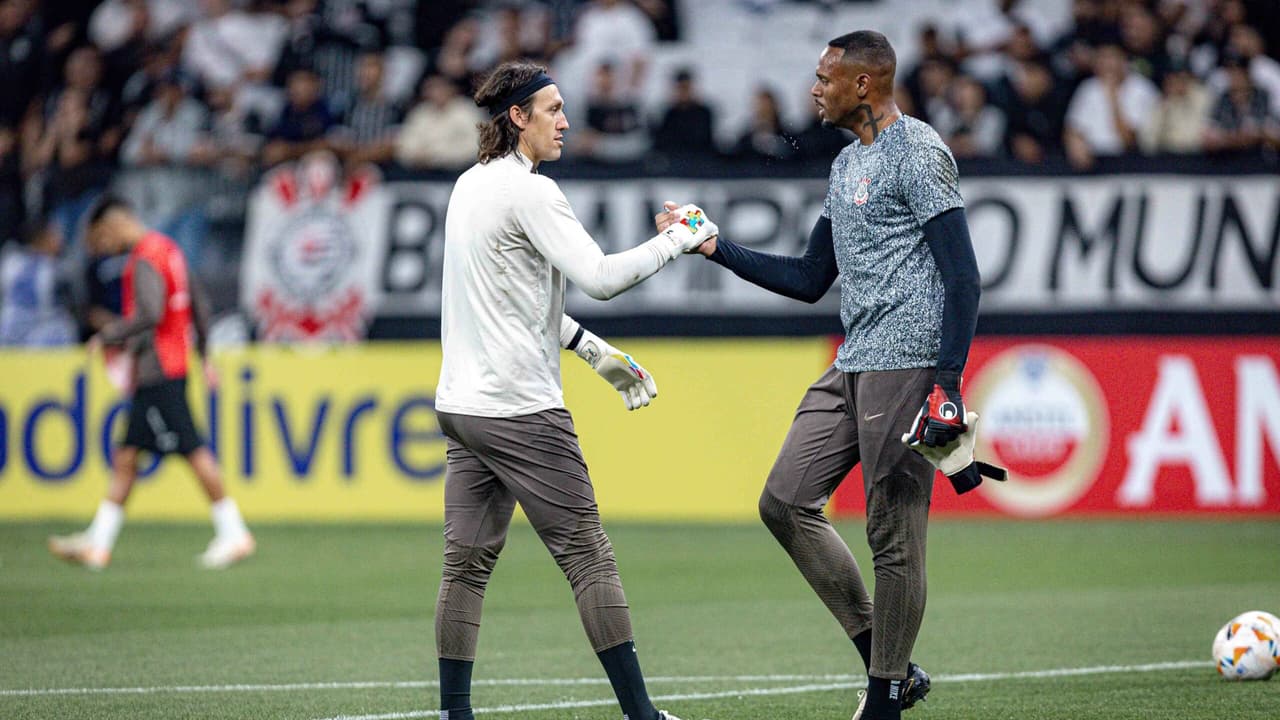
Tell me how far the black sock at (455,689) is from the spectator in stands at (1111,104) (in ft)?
39.2

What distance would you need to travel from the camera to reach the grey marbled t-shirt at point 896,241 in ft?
19.8

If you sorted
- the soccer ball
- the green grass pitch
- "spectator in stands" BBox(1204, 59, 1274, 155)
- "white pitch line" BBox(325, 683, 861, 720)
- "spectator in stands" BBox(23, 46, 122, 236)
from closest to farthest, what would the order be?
1. "white pitch line" BBox(325, 683, 861, 720)
2. the green grass pitch
3. the soccer ball
4. "spectator in stands" BBox(1204, 59, 1274, 155)
5. "spectator in stands" BBox(23, 46, 122, 236)

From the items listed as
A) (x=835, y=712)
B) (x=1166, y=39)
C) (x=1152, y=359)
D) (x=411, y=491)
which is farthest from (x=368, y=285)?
(x=835, y=712)

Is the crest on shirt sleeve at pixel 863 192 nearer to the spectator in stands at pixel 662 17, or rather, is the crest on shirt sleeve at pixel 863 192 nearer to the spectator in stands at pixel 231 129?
the spectator in stands at pixel 231 129

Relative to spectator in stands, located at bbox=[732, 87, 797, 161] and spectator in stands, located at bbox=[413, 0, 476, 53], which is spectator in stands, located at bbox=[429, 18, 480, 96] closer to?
spectator in stands, located at bbox=[413, 0, 476, 53]

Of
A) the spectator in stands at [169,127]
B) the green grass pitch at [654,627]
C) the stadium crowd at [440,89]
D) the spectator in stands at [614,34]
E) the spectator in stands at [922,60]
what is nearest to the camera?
the green grass pitch at [654,627]

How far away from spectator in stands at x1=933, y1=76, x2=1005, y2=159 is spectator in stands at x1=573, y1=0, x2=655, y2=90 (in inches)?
130

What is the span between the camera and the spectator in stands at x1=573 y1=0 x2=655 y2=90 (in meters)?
18.8

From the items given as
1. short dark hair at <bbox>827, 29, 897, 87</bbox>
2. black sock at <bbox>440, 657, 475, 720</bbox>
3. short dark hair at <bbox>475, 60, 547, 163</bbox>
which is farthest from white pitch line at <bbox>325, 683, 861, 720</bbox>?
short dark hair at <bbox>827, 29, 897, 87</bbox>

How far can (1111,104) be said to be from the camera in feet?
55.9

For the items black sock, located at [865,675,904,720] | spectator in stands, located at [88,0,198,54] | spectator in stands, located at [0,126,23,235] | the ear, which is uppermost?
spectator in stands, located at [88,0,198,54]

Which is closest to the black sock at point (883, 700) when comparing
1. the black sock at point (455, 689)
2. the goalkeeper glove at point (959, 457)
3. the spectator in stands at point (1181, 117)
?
the goalkeeper glove at point (959, 457)

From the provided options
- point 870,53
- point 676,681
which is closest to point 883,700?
point 676,681

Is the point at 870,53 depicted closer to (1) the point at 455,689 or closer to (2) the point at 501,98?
(2) the point at 501,98
